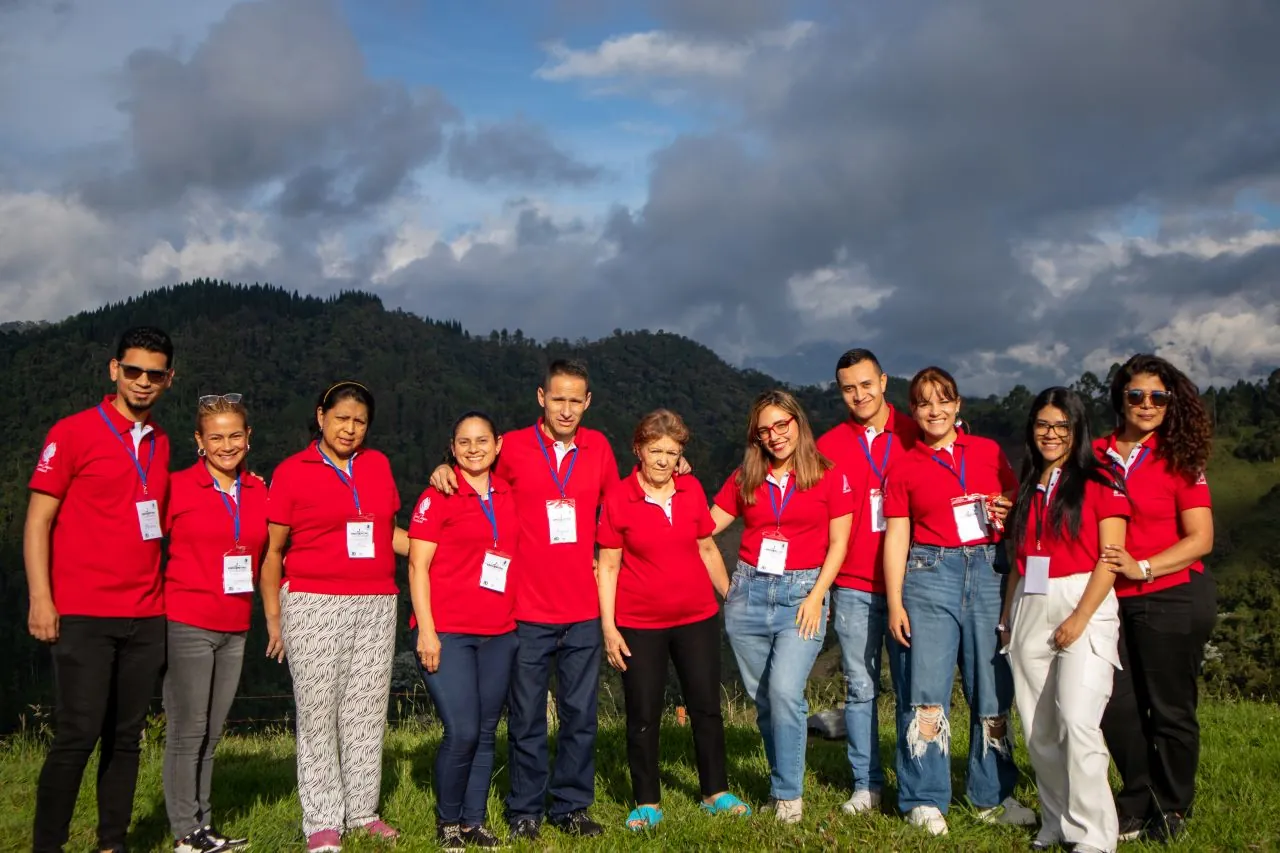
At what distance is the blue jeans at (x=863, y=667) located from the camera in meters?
5.34

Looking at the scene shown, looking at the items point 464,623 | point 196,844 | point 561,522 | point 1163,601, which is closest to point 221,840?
point 196,844

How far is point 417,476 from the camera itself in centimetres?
10206

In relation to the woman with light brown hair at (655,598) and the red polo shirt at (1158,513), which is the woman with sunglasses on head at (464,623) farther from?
the red polo shirt at (1158,513)

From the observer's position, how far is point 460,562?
5.09 metres

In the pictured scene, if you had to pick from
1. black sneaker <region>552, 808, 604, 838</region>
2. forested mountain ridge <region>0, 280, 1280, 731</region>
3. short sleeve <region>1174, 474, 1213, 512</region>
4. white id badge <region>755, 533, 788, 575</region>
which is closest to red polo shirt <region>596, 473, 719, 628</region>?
white id badge <region>755, 533, 788, 575</region>

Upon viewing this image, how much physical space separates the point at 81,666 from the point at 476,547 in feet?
6.10

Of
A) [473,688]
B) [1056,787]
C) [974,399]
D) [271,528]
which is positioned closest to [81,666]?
[271,528]

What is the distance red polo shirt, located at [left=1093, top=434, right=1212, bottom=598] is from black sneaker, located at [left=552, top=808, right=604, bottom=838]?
9.52 feet

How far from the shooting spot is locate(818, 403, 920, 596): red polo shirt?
537cm

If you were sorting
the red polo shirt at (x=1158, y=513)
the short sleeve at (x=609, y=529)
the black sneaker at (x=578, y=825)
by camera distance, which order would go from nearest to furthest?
the red polo shirt at (x=1158, y=513), the black sneaker at (x=578, y=825), the short sleeve at (x=609, y=529)

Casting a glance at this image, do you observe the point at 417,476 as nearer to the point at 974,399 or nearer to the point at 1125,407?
the point at 974,399

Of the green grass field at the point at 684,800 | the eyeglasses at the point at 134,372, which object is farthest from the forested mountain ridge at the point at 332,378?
the eyeglasses at the point at 134,372

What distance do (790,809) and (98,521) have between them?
3712 mm

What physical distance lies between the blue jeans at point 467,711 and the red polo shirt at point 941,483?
2173 mm
